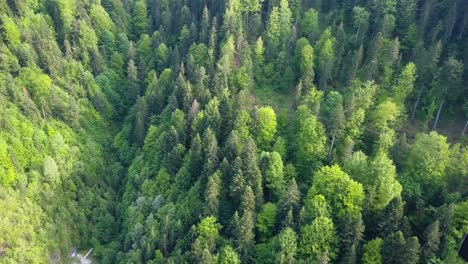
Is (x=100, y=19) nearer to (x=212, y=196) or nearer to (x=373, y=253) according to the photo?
(x=212, y=196)

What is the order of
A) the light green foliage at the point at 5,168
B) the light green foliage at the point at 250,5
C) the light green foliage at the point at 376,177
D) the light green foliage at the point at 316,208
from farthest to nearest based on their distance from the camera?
the light green foliage at the point at 250,5
the light green foliage at the point at 5,168
the light green foliage at the point at 376,177
the light green foliage at the point at 316,208

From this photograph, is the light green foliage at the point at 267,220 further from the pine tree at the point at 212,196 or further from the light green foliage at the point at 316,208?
the pine tree at the point at 212,196

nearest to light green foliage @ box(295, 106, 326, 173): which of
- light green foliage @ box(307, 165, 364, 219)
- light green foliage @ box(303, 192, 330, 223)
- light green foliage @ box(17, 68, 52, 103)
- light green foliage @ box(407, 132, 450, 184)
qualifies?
light green foliage @ box(307, 165, 364, 219)

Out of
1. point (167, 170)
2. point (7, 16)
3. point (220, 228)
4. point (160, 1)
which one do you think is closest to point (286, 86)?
point (167, 170)

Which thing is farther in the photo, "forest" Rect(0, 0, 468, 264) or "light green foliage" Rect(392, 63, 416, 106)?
"light green foliage" Rect(392, 63, 416, 106)

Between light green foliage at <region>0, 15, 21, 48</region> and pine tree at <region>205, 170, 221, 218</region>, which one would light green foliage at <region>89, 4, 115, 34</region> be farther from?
pine tree at <region>205, 170, 221, 218</region>

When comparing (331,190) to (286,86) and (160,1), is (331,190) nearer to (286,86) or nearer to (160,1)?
(286,86)

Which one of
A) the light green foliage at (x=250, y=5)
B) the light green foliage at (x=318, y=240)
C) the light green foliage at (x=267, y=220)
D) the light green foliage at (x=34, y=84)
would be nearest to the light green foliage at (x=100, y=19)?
the light green foliage at (x=34, y=84)
